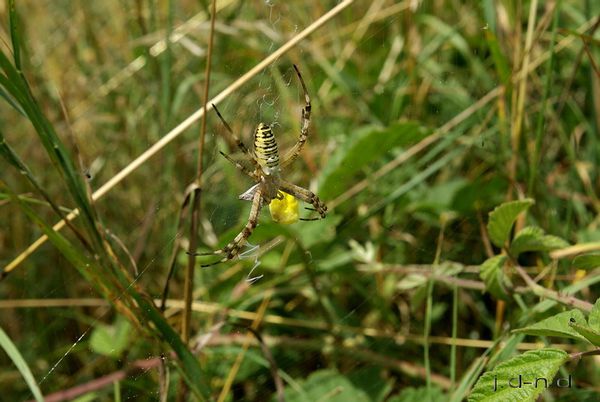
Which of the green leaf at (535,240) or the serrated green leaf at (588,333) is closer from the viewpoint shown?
the serrated green leaf at (588,333)

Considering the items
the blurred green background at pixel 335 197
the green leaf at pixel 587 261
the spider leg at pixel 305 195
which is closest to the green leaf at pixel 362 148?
the blurred green background at pixel 335 197

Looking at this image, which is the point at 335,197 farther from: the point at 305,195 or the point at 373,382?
the point at 373,382

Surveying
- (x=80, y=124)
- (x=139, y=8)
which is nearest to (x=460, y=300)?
(x=139, y=8)

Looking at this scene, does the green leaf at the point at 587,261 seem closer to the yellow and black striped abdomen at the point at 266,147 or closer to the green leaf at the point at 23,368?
the yellow and black striped abdomen at the point at 266,147

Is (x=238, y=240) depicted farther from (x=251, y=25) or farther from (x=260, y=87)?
(x=251, y=25)

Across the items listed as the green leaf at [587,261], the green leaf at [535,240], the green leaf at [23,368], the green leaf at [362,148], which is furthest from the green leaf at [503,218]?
the green leaf at [23,368]

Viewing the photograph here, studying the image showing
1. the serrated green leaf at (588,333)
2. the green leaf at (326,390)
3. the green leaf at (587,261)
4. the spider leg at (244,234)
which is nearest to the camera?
the serrated green leaf at (588,333)

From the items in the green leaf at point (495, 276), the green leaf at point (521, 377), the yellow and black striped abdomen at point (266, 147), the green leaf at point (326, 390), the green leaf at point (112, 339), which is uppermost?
the yellow and black striped abdomen at point (266, 147)

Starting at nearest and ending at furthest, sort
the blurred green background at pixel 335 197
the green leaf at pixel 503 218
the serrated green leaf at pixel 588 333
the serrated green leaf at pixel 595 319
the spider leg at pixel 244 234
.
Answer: the serrated green leaf at pixel 588 333, the serrated green leaf at pixel 595 319, the green leaf at pixel 503 218, the spider leg at pixel 244 234, the blurred green background at pixel 335 197

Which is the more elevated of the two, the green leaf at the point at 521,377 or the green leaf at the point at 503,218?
the green leaf at the point at 503,218
